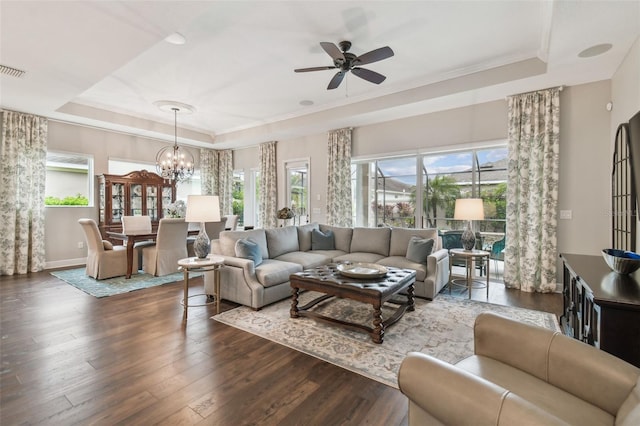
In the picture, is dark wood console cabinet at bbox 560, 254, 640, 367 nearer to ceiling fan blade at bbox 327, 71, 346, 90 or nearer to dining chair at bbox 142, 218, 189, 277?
ceiling fan blade at bbox 327, 71, 346, 90

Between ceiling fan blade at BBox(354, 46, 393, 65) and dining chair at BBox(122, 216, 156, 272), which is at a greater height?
ceiling fan blade at BBox(354, 46, 393, 65)

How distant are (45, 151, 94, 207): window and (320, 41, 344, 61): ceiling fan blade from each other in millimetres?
5867

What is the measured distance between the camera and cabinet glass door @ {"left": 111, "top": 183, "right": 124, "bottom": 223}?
6.37 meters

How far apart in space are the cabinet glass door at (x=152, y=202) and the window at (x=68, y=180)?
3.46ft

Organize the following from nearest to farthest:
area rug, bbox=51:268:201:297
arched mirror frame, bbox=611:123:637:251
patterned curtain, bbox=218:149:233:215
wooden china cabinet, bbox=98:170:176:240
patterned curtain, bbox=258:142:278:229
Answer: arched mirror frame, bbox=611:123:637:251 → area rug, bbox=51:268:201:297 → wooden china cabinet, bbox=98:170:176:240 → patterned curtain, bbox=258:142:278:229 → patterned curtain, bbox=218:149:233:215

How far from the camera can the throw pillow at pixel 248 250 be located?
374cm

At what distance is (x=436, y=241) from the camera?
4402 mm

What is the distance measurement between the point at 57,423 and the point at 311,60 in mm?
4132

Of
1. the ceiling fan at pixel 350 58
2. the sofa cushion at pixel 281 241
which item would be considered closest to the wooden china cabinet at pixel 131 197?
the sofa cushion at pixel 281 241

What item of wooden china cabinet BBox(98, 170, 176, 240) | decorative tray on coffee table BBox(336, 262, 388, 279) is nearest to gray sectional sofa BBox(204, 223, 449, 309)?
decorative tray on coffee table BBox(336, 262, 388, 279)

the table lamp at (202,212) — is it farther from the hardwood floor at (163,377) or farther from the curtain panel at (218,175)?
the curtain panel at (218,175)

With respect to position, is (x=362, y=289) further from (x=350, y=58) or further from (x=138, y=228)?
(x=138, y=228)

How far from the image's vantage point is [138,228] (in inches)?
230

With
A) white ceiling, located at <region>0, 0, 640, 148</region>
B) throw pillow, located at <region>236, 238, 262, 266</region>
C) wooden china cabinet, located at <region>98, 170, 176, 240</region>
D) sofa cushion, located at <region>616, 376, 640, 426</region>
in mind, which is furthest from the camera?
wooden china cabinet, located at <region>98, 170, 176, 240</region>
